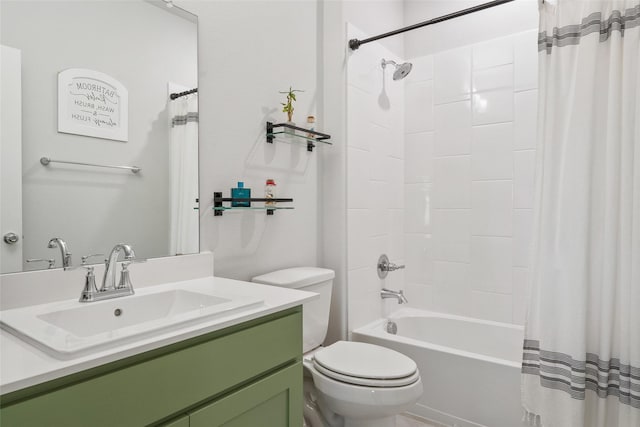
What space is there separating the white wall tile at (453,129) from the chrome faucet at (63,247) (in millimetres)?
2250

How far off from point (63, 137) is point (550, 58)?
6.12ft

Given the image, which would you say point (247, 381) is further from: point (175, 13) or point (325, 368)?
point (175, 13)

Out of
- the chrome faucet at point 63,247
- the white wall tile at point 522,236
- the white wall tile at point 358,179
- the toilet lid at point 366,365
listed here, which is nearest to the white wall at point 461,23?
the white wall tile at point 358,179

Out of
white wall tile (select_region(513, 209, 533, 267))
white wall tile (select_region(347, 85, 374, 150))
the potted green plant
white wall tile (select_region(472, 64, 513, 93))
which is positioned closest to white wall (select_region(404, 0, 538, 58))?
white wall tile (select_region(472, 64, 513, 93))

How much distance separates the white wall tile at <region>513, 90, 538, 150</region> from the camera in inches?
93.0

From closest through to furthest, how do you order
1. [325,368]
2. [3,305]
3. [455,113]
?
[3,305]
[325,368]
[455,113]

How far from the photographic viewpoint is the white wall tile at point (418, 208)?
2.75 meters

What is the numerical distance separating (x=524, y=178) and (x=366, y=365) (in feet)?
5.04

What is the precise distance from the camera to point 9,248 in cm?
110

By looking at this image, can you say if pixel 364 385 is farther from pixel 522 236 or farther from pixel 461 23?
pixel 461 23

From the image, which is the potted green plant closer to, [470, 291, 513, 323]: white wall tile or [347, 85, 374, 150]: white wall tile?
[347, 85, 374, 150]: white wall tile

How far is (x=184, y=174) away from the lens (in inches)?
60.5

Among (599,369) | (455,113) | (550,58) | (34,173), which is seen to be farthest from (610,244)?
(34,173)

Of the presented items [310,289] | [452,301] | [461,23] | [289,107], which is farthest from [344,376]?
[461,23]
